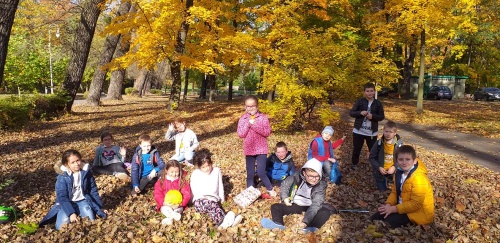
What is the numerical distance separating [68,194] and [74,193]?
90 mm

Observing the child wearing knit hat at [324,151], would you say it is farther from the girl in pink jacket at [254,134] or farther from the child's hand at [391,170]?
the girl in pink jacket at [254,134]

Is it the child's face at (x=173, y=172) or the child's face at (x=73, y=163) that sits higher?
the child's face at (x=73, y=163)

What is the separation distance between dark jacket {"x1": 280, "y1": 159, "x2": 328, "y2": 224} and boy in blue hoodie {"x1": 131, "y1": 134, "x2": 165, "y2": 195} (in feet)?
8.29

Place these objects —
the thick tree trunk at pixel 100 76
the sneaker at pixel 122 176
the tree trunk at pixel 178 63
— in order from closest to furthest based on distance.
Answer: the sneaker at pixel 122 176 → the tree trunk at pixel 178 63 → the thick tree trunk at pixel 100 76

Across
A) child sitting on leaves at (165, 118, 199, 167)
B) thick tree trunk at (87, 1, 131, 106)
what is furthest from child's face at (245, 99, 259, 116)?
thick tree trunk at (87, 1, 131, 106)

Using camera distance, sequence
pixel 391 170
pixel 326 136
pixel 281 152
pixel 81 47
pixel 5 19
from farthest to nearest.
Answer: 1. pixel 81 47
2. pixel 5 19
3. pixel 326 136
4. pixel 281 152
5. pixel 391 170

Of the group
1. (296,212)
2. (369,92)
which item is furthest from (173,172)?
(369,92)

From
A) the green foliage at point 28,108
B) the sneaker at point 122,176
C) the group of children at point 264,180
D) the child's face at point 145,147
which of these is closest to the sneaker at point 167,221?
the group of children at point 264,180

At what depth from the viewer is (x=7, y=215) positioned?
4328 millimetres

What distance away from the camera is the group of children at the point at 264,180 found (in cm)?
429

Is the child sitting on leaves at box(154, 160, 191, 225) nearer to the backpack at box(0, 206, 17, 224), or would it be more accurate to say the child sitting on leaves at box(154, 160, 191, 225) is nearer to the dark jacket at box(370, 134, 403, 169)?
the backpack at box(0, 206, 17, 224)

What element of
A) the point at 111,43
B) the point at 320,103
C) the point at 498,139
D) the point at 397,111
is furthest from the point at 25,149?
the point at 397,111

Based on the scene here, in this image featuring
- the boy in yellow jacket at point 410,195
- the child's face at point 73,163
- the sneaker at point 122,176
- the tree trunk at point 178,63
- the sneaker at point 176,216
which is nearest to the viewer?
the boy in yellow jacket at point 410,195

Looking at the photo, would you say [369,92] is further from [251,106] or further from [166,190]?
[166,190]
